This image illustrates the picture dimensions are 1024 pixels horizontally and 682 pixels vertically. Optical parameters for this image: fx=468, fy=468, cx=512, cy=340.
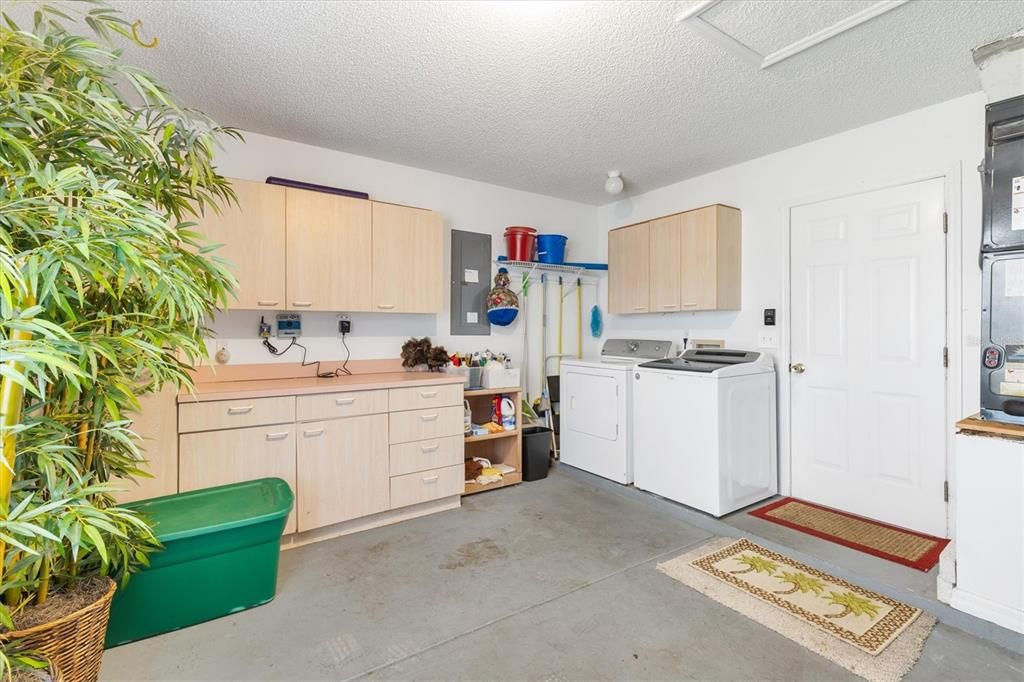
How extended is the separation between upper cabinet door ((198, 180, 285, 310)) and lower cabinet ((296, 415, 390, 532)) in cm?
86

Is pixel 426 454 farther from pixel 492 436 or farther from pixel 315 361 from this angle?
pixel 315 361

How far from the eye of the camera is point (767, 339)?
3457mm

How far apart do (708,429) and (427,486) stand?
1880mm

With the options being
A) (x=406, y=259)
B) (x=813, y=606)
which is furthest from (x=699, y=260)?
(x=813, y=606)

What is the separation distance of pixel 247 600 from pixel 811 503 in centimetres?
347

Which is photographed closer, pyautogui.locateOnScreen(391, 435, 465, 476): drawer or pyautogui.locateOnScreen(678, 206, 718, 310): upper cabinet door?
pyautogui.locateOnScreen(391, 435, 465, 476): drawer

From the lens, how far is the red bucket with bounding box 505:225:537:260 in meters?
4.05

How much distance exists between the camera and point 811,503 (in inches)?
128

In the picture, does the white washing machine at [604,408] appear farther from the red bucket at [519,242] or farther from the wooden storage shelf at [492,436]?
the red bucket at [519,242]

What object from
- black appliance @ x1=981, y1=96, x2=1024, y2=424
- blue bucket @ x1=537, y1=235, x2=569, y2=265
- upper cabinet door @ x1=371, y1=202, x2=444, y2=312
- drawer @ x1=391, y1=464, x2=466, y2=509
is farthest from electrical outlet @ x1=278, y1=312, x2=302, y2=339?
black appliance @ x1=981, y1=96, x2=1024, y2=424

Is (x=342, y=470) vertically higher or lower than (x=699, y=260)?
lower

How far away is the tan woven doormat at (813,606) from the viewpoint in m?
1.82

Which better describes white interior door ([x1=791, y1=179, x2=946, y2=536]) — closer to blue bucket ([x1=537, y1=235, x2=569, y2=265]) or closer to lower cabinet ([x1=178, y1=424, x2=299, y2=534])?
blue bucket ([x1=537, y1=235, x2=569, y2=265])

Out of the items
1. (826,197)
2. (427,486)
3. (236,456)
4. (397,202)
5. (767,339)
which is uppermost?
(397,202)
